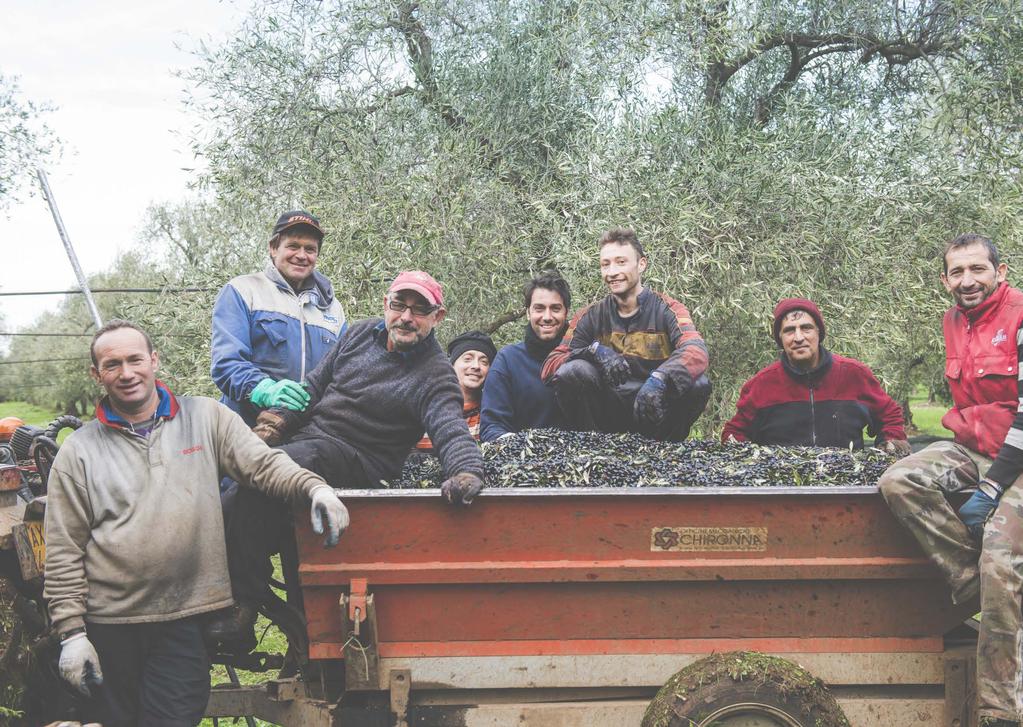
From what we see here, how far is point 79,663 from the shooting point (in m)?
3.07

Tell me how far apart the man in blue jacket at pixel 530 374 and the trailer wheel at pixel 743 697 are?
1778 millimetres

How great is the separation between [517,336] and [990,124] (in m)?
4.36

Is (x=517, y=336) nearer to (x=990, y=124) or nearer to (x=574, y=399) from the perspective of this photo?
(x=574, y=399)

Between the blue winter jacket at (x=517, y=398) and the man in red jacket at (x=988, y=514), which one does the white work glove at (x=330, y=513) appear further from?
the man in red jacket at (x=988, y=514)

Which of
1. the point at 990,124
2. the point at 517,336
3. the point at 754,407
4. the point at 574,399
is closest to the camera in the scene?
the point at 574,399

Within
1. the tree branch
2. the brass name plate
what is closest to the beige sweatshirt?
the brass name plate

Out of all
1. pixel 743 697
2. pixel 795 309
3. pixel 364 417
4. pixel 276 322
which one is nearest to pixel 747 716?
pixel 743 697

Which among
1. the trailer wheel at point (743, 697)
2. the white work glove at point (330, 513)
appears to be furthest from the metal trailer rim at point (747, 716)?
the white work glove at point (330, 513)

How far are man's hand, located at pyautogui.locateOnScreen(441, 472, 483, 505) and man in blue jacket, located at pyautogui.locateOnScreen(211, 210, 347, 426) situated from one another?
1.24 metres

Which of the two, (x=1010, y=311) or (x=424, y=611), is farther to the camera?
(x=1010, y=311)

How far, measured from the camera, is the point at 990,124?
748 cm

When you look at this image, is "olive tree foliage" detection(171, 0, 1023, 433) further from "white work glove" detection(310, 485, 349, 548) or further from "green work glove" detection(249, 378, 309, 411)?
"white work glove" detection(310, 485, 349, 548)

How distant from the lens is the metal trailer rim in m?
3.24

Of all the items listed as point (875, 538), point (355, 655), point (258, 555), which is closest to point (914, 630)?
point (875, 538)
